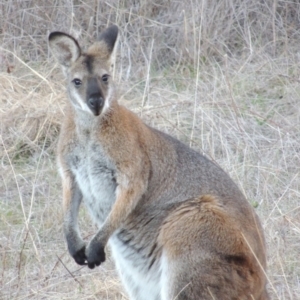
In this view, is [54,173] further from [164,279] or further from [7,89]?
[164,279]

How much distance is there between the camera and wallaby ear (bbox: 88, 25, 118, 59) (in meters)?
5.30

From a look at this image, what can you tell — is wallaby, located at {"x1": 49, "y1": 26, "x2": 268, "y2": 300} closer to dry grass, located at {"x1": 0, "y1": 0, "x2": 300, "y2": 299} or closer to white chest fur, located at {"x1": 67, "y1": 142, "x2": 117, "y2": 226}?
white chest fur, located at {"x1": 67, "y1": 142, "x2": 117, "y2": 226}

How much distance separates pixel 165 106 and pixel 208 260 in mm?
3590

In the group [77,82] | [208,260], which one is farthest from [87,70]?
[208,260]

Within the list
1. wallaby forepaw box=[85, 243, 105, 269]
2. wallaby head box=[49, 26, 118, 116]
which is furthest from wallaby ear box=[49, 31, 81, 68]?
wallaby forepaw box=[85, 243, 105, 269]

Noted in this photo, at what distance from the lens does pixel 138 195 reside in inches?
199

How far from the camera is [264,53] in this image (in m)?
9.09

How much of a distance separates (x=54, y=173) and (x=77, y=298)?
6.62 ft

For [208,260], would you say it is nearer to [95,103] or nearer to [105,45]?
[95,103]

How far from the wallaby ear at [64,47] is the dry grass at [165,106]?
1379 mm

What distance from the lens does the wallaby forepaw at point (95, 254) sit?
504 cm

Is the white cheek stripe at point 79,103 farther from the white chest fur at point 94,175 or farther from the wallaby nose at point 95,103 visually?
the white chest fur at point 94,175

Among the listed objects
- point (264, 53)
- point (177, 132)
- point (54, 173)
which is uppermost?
point (264, 53)

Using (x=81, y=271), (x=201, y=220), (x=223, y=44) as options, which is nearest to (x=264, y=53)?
(x=223, y=44)
